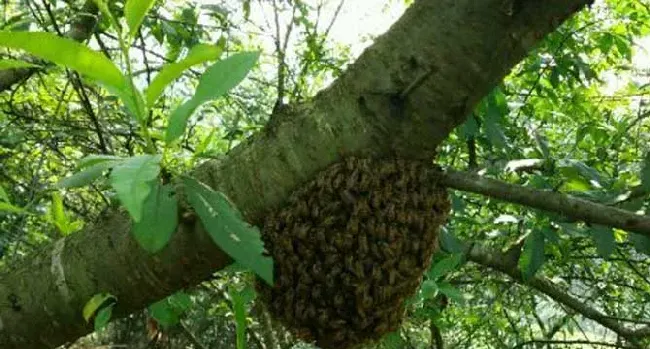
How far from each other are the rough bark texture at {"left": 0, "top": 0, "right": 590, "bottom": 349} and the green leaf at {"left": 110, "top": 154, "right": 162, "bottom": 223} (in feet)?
1.54

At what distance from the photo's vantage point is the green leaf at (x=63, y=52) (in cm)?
125

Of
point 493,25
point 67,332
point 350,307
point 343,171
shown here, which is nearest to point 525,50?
point 493,25

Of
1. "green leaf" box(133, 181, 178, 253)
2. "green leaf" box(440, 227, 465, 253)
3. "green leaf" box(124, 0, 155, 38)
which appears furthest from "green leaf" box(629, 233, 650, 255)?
"green leaf" box(124, 0, 155, 38)

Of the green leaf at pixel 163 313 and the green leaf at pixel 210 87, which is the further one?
the green leaf at pixel 163 313

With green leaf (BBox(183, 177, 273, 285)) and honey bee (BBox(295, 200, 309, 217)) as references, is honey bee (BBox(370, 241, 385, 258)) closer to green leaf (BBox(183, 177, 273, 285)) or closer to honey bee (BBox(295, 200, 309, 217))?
honey bee (BBox(295, 200, 309, 217))

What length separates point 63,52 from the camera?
1269mm

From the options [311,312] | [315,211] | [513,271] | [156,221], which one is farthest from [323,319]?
[513,271]

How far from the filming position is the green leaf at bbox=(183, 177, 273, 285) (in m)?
1.30

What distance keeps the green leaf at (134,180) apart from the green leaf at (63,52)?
0.22 meters

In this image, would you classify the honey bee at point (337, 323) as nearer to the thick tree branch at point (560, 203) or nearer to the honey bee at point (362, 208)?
the honey bee at point (362, 208)

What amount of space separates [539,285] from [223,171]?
158 centimetres

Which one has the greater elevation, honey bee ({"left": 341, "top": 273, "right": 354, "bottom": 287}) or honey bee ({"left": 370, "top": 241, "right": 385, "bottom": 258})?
honey bee ({"left": 370, "top": 241, "right": 385, "bottom": 258})

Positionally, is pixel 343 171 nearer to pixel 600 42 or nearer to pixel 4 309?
pixel 4 309

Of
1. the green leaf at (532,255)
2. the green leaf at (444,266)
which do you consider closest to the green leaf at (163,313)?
the green leaf at (444,266)
